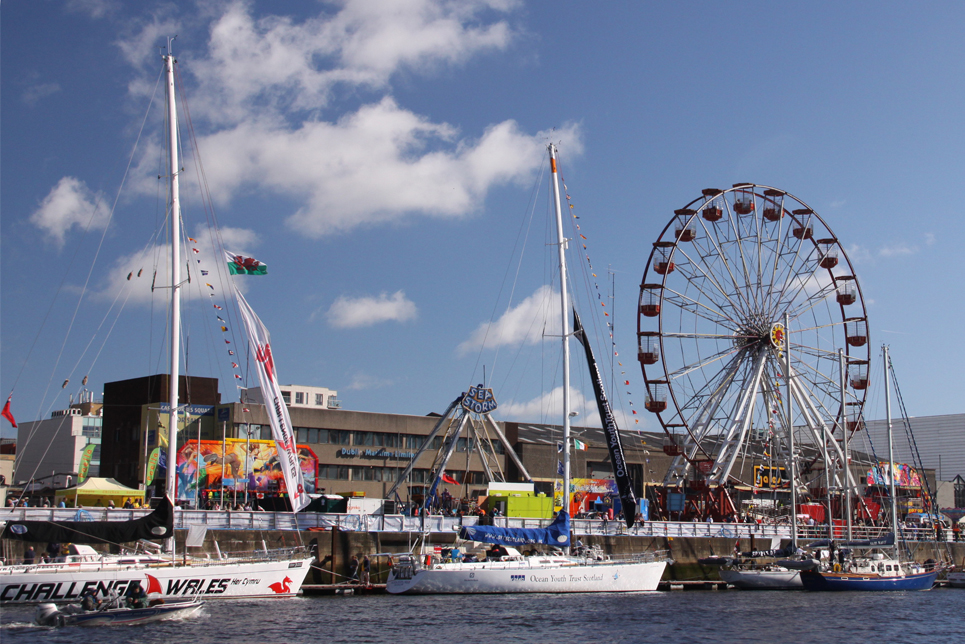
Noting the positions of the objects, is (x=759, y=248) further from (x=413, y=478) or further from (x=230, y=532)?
(x=230, y=532)

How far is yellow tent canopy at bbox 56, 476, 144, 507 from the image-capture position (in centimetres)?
5356

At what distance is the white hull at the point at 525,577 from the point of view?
146 ft

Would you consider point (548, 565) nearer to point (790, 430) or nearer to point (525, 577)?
point (525, 577)

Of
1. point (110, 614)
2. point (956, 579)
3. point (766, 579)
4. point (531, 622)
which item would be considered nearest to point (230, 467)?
point (766, 579)

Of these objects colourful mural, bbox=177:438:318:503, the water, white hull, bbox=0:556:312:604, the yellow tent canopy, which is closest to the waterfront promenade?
white hull, bbox=0:556:312:604

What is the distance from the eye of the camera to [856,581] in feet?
181

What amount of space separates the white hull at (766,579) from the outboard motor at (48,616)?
3618 cm

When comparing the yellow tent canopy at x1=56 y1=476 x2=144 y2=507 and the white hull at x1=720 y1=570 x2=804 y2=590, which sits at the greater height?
the yellow tent canopy at x1=56 y1=476 x2=144 y2=507

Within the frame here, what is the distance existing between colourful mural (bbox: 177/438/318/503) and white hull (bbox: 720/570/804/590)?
30.0 m

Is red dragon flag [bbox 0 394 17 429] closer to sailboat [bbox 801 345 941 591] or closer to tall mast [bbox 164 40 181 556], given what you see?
tall mast [bbox 164 40 181 556]

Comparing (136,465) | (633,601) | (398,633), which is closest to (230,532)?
(398,633)

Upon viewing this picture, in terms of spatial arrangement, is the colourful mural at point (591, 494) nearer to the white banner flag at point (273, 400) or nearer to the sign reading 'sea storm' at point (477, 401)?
the sign reading 'sea storm' at point (477, 401)

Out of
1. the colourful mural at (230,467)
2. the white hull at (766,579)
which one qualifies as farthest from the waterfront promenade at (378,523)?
the colourful mural at (230,467)

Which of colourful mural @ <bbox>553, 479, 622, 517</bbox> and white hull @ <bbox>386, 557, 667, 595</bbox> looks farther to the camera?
colourful mural @ <bbox>553, 479, 622, 517</bbox>
